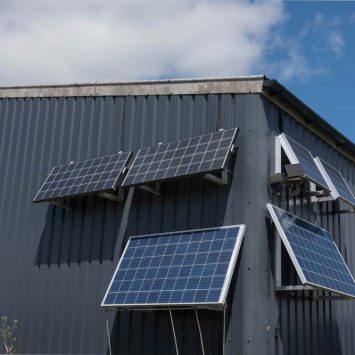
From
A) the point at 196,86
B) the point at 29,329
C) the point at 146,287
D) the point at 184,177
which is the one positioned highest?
the point at 196,86

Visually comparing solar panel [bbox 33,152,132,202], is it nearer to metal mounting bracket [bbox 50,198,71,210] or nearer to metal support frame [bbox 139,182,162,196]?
metal mounting bracket [bbox 50,198,71,210]

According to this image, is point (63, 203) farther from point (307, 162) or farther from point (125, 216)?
point (307, 162)

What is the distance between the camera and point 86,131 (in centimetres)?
1366

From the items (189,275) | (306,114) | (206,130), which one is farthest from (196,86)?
(189,275)

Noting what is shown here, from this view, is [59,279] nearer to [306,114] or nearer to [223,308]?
[223,308]

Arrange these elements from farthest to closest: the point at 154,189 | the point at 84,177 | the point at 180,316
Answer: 1. the point at 84,177
2. the point at 154,189
3. the point at 180,316

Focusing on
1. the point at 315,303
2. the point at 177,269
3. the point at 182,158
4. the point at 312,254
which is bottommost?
the point at 315,303

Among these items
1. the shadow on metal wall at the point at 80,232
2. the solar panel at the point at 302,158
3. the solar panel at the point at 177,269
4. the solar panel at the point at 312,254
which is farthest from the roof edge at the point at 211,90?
the solar panel at the point at 177,269

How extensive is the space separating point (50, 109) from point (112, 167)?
2.92 metres

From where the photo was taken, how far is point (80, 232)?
13.0 metres

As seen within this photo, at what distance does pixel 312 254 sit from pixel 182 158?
9.89ft

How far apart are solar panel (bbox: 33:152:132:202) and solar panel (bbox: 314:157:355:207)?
414cm

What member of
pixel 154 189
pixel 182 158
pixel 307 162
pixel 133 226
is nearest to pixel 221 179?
pixel 182 158

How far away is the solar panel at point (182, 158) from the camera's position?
1105cm
